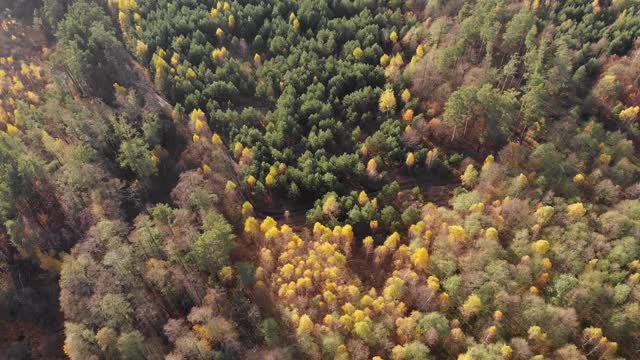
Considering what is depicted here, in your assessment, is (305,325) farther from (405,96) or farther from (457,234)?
(405,96)

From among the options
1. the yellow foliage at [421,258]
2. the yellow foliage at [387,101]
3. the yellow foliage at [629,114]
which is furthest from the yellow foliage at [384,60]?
the yellow foliage at [629,114]

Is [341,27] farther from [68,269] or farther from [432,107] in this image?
[68,269]

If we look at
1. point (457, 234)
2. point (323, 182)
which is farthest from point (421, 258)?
point (323, 182)

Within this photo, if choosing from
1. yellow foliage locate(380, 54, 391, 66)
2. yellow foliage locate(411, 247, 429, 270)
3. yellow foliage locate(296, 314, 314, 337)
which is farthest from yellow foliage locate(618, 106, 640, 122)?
yellow foliage locate(296, 314, 314, 337)

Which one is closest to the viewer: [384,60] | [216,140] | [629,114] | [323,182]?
[323,182]

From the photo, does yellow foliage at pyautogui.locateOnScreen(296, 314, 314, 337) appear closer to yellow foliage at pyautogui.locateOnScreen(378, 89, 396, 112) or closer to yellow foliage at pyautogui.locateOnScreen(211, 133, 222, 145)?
yellow foliage at pyautogui.locateOnScreen(211, 133, 222, 145)

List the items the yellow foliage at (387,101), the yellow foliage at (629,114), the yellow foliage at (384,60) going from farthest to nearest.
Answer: the yellow foliage at (384,60)
the yellow foliage at (629,114)
the yellow foliage at (387,101)

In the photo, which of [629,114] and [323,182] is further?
[629,114]

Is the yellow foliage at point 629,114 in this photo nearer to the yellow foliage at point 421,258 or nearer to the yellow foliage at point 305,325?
the yellow foliage at point 421,258

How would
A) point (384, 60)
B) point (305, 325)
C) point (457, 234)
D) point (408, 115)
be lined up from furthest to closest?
point (384, 60) → point (408, 115) → point (457, 234) → point (305, 325)

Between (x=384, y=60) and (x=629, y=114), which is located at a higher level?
(x=384, y=60)
